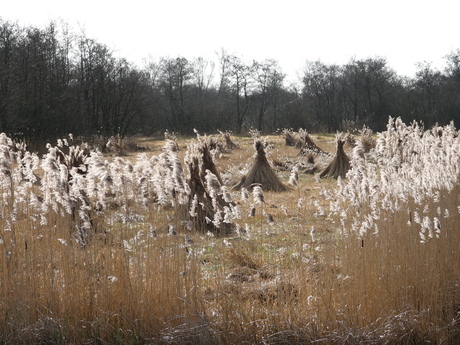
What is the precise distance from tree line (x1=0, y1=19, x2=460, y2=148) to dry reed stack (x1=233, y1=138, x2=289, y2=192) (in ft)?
35.8

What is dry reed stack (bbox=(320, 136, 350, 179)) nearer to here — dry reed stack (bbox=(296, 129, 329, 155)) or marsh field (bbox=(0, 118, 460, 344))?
dry reed stack (bbox=(296, 129, 329, 155))

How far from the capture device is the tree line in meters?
20.8

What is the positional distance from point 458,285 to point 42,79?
21.5 m

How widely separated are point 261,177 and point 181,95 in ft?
93.4

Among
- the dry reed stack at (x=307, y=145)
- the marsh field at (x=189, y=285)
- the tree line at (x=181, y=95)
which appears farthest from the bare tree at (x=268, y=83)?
the marsh field at (x=189, y=285)

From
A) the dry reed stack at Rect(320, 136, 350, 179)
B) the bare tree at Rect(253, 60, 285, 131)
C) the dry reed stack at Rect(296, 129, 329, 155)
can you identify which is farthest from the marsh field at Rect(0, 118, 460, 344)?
the bare tree at Rect(253, 60, 285, 131)

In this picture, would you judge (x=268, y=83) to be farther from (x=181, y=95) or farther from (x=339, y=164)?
(x=339, y=164)

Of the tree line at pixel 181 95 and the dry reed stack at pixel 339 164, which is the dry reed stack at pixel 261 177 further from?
the tree line at pixel 181 95

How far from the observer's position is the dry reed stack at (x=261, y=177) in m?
11.0

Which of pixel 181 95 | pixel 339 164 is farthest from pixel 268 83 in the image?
pixel 339 164

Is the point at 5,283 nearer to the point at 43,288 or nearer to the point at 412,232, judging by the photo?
the point at 43,288

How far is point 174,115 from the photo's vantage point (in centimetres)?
3794

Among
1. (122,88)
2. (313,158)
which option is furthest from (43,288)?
(122,88)

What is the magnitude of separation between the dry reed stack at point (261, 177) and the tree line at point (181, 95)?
1092cm
